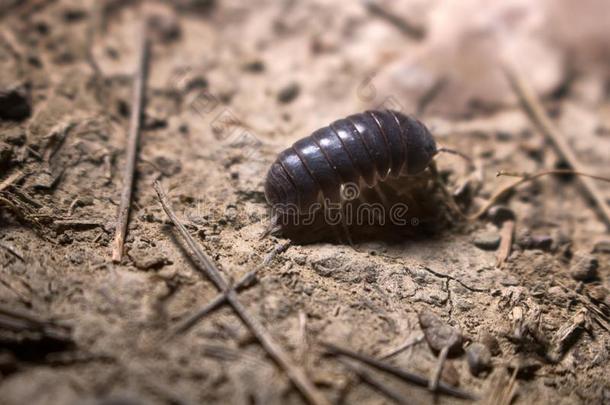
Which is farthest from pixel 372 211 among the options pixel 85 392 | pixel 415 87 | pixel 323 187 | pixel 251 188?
pixel 85 392

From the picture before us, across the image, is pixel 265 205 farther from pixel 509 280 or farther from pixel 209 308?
pixel 509 280

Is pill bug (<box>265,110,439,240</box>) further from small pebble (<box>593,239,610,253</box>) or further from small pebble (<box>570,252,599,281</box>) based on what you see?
small pebble (<box>593,239,610,253</box>)

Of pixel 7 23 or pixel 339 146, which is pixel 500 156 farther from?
pixel 7 23

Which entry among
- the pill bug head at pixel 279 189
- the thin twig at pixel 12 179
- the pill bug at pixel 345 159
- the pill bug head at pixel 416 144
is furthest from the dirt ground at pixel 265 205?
the pill bug head at pixel 416 144

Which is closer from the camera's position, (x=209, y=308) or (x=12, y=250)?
(x=209, y=308)

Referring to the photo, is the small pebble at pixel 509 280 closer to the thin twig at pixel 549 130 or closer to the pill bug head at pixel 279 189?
the thin twig at pixel 549 130

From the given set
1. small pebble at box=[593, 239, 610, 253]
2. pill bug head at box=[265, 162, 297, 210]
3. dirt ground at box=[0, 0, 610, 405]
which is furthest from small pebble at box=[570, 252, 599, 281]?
pill bug head at box=[265, 162, 297, 210]

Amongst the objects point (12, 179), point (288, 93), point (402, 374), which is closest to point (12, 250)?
point (12, 179)
